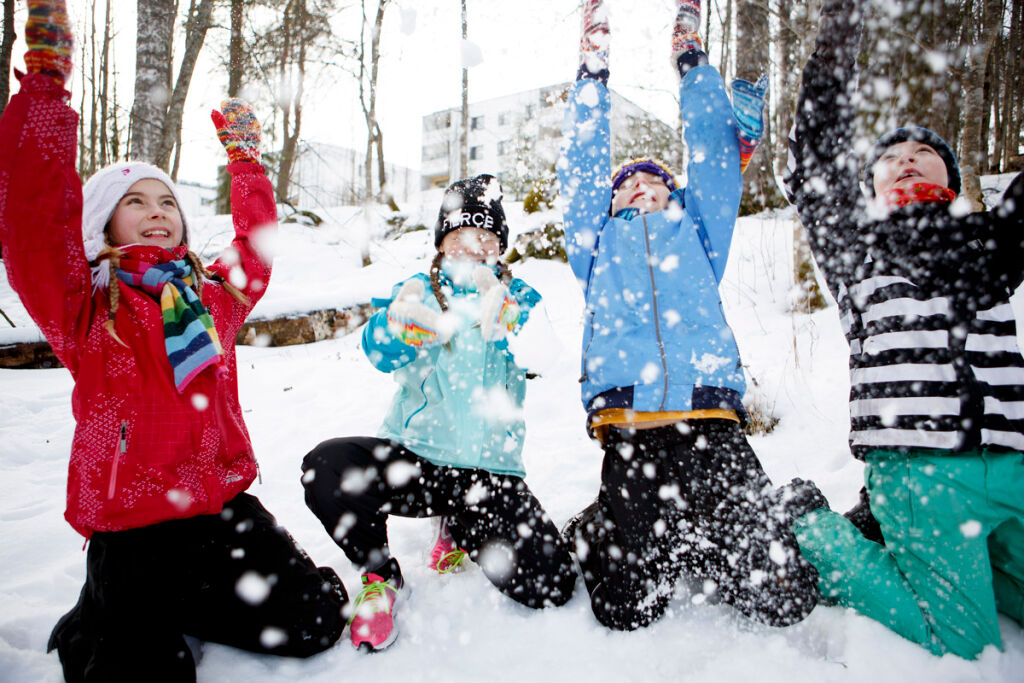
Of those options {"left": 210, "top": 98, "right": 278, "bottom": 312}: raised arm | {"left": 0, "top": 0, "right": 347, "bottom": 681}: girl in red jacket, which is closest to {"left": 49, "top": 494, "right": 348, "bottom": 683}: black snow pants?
{"left": 0, "top": 0, "right": 347, "bottom": 681}: girl in red jacket

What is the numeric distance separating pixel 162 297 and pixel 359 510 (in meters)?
0.94

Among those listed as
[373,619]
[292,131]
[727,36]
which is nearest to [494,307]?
[373,619]

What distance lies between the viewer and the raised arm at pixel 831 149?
5.93 ft

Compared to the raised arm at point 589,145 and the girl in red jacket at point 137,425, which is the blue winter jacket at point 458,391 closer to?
the raised arm at point 589,145

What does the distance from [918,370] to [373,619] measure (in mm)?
1832

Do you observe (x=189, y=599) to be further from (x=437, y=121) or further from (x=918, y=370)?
(x=437, y=121)

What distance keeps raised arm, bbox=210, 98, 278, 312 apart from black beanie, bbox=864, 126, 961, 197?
2375 millimetres

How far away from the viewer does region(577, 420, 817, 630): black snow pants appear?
1624mm

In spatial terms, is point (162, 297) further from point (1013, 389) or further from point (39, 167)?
point (1013, 389)

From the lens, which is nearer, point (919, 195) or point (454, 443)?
point (919, 195)

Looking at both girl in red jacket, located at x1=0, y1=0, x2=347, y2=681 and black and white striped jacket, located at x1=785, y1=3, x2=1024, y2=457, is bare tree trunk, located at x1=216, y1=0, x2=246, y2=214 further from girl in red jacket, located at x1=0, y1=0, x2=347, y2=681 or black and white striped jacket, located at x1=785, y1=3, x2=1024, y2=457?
black and white striped jacket, located at x1=785, y1=3, x2=1024, y2=457

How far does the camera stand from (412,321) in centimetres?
189

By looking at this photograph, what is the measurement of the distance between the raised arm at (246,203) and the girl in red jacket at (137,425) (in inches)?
8.5

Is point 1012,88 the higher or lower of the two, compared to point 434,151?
lower
